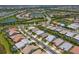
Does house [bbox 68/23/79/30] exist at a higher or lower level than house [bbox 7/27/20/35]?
higher

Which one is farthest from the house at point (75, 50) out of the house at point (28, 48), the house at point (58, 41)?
the house at point (28, 48)

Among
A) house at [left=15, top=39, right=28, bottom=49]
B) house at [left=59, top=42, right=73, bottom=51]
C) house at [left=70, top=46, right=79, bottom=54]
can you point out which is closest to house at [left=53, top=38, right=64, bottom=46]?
house at [left=59, top=42, right=73, bottom=51]

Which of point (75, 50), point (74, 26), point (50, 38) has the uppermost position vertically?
point (74, 26)

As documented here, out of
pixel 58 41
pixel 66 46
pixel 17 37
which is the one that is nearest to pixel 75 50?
pixel 66 46

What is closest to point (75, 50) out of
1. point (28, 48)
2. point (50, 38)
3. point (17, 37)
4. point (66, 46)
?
point (66, 46)

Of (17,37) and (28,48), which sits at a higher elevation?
(17,37)

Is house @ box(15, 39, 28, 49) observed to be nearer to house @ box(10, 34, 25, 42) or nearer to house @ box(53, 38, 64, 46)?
house @ box(10, 34, 25, 42)

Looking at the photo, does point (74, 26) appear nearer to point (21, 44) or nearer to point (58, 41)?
point (58, 41)

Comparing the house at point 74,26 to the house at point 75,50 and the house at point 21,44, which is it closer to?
the house at point 75,50

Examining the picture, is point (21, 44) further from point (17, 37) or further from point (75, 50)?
point (75, 50)

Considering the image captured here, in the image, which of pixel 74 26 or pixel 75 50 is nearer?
pixel 75 50

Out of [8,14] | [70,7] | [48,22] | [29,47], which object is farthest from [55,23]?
[8,14]
